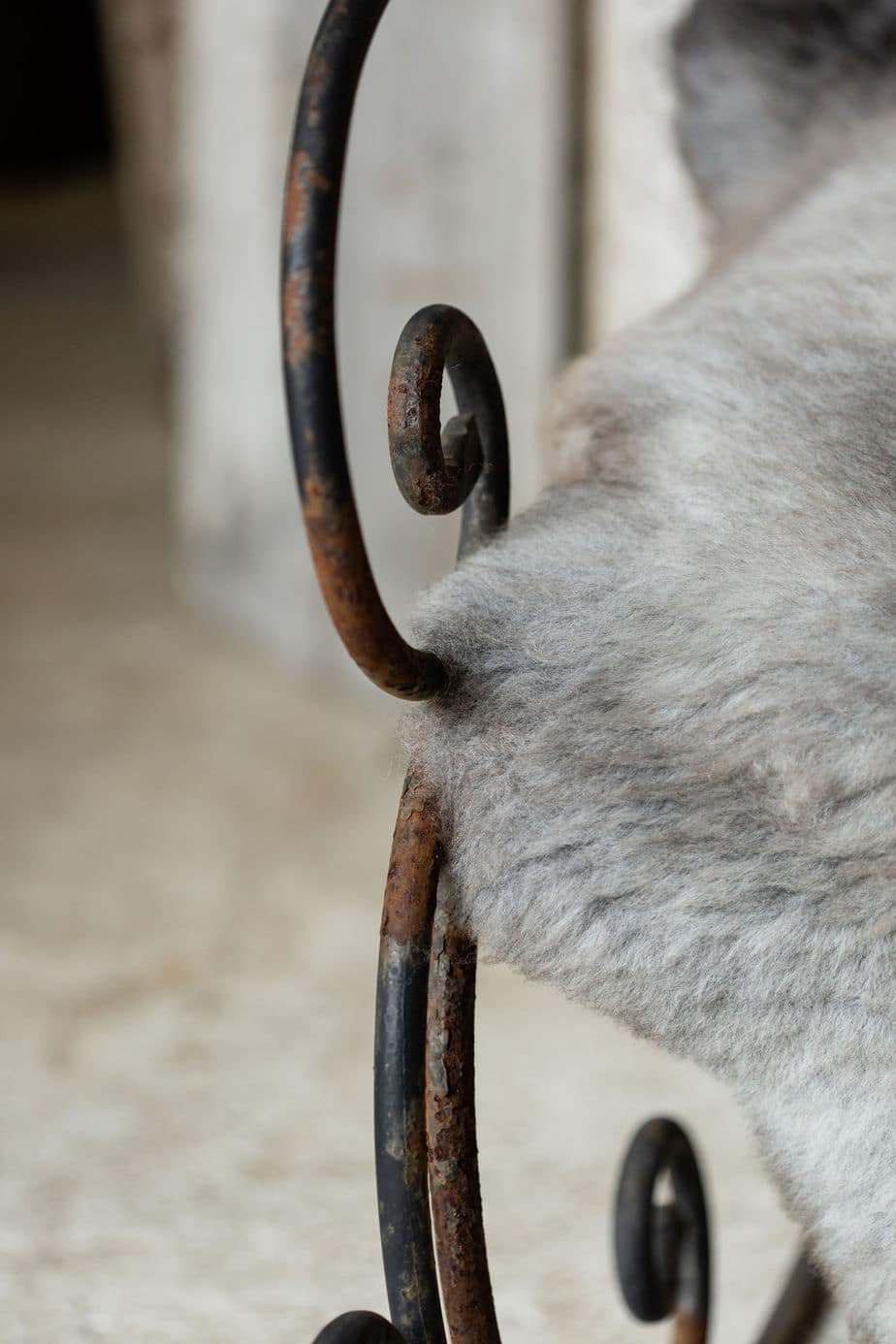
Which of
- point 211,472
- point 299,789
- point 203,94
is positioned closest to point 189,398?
point 211,472

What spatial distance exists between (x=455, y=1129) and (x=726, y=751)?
16 cm

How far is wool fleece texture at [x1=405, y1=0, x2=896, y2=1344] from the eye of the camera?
37cm

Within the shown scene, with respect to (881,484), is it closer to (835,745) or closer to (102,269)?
(835,745)

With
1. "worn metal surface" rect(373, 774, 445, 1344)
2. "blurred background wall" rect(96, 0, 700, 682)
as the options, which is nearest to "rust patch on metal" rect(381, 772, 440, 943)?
"worn metal surface" rect(373, 774, 445, 1344)

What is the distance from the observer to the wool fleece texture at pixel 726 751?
1.23ft

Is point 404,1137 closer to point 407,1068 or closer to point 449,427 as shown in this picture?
point 407,1068

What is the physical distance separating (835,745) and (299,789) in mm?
1172

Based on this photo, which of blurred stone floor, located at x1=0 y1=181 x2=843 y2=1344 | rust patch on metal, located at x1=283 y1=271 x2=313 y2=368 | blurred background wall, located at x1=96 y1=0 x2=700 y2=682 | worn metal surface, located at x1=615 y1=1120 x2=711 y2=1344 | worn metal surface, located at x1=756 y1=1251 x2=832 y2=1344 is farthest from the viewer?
blurred background wall, located at x1=96 y1=0 x2=700 y2=682

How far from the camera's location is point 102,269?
375 cm

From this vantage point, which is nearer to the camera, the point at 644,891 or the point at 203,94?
the point at 644,891

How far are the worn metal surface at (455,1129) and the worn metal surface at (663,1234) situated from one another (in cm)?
21

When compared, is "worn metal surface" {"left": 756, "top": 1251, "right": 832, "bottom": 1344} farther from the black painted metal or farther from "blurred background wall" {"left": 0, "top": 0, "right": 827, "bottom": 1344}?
the black painted metal

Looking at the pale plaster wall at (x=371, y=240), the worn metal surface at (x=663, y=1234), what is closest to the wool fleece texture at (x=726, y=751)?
the worn metal surface at (x=663, y=1234)

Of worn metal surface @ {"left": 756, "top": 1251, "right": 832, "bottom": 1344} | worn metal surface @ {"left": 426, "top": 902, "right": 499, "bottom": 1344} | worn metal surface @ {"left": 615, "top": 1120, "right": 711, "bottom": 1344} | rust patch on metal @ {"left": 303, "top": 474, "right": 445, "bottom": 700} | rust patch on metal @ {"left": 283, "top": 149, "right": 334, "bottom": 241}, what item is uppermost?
rust patch on metal @ {"left": 283, "top": 149, "right": 334, "bottom": 241}
